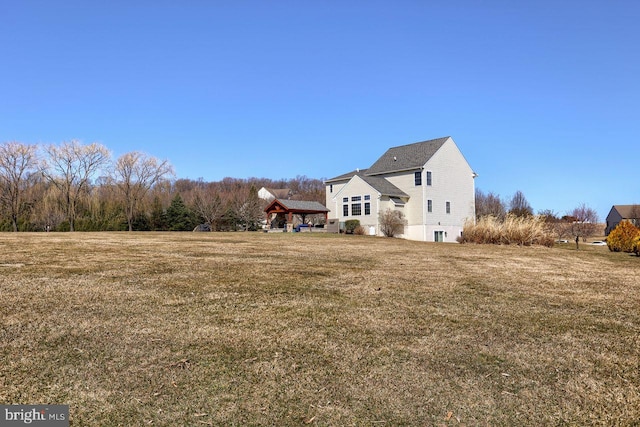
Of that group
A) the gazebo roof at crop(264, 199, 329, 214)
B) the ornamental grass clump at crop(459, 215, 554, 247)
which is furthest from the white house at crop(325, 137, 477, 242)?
the ornamental grass clump at crop(459, 215, 554, 247)

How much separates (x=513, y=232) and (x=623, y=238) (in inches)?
176

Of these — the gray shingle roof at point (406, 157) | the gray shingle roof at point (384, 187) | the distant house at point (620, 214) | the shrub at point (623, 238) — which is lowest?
the shrub at point (623, 238)

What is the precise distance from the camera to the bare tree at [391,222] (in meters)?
31.8

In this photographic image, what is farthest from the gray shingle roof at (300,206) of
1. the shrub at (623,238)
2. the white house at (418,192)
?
the shrub at (623,238)

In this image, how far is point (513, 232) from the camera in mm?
20953

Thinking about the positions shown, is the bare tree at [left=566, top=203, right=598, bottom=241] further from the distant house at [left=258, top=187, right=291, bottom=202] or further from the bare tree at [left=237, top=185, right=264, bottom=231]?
the distant house at [left=258, top=187, right=291, bottom=202]

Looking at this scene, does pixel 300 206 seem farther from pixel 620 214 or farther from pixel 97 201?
pixel 620 214

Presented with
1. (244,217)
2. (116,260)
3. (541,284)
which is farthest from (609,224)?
(116,260)

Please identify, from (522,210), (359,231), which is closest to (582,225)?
(522,210)

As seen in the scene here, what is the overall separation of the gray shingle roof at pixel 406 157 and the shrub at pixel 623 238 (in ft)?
56.6

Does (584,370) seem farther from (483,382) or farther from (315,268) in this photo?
(315,268)

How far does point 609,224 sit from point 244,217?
220ft

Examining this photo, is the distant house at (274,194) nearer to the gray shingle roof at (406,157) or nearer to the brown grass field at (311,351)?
the gray shingle roof at (406,157)

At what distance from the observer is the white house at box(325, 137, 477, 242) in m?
34.1
